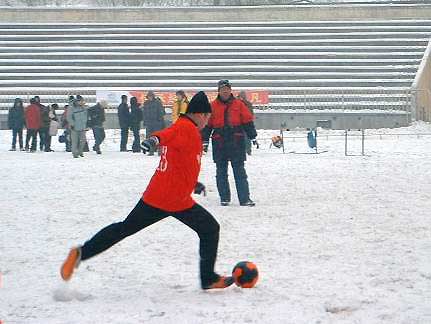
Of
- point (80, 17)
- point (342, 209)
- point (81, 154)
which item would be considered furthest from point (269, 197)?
point (80, 17)

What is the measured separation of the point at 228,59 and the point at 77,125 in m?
16.4

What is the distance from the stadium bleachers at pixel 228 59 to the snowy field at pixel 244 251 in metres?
16.9

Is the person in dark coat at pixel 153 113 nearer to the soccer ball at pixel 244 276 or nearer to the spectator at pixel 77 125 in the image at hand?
the spectator at pixel 77 125

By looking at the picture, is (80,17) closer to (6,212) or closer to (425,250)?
(6,212)

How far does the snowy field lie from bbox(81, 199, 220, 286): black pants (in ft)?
0.77

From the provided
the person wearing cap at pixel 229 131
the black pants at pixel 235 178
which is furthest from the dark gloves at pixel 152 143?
the black pants at pixel 235 178

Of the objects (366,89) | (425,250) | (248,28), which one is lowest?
(425,250)

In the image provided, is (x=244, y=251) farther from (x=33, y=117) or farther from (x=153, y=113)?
(x=33, y=117)

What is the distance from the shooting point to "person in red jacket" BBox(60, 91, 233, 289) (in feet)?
18.6

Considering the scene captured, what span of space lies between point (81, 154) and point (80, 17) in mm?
21575

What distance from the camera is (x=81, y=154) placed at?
59.2ft

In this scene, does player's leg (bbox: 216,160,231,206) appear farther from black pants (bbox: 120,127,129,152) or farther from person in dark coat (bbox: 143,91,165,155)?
black pants (bbox: 120,127,129,152)

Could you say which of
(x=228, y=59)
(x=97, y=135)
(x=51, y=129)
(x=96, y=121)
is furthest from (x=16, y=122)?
(x=228, y=59)

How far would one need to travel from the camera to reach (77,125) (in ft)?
59.4
